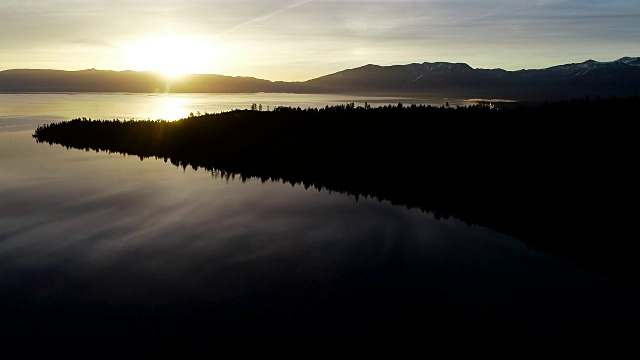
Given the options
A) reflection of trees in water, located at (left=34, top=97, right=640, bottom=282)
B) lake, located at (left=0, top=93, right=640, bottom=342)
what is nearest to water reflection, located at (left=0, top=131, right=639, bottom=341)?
lake, located at (left=0, top=93, right=640, bottom=342)

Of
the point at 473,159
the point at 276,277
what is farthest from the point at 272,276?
the point at 473,159

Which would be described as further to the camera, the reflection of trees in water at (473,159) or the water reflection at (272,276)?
the reflection of trees in water at (473,159)

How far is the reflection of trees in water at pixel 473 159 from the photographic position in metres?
26.5

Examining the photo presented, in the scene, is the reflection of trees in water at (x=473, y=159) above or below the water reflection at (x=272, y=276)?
above

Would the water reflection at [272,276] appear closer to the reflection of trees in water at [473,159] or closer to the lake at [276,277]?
the lake at [276,277]

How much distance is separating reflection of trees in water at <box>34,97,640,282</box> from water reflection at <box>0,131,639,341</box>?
3888 millimetres

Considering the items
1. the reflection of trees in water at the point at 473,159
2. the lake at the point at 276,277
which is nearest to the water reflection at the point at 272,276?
the lake at the point at 276,277

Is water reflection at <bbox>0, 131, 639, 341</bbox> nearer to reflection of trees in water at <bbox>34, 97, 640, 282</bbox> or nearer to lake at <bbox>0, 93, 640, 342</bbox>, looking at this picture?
lake at <bbox>0, 93, 640, 342</bbox>

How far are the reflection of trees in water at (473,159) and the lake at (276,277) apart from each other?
12.4 feet

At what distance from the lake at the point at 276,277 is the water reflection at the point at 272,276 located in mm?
73

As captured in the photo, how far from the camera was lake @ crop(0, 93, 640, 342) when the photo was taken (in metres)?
14.4

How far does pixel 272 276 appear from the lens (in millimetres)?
18547

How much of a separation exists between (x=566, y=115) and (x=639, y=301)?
2280cm

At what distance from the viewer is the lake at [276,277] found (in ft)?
47.4
